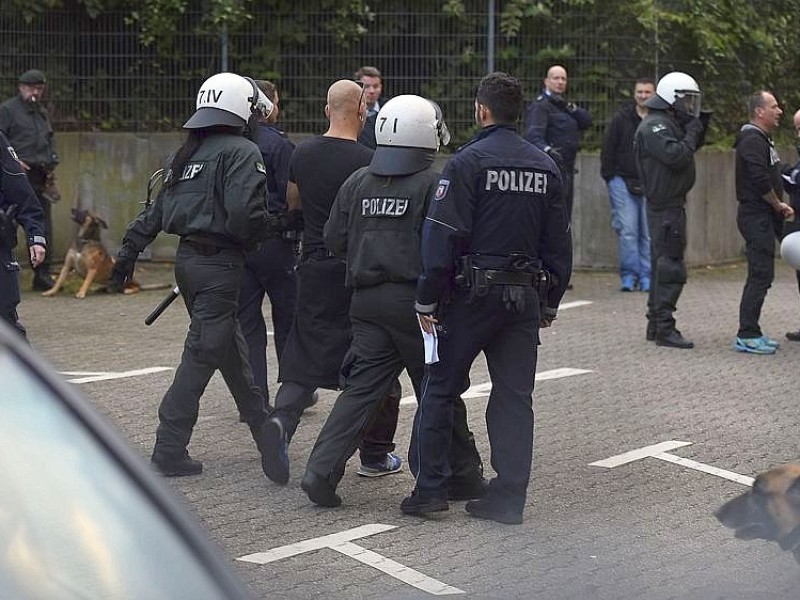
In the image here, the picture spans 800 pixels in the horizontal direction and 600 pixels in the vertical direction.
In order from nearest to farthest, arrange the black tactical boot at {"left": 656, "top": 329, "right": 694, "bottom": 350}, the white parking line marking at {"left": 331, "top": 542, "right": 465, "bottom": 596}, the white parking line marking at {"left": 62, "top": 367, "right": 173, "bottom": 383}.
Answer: the white parking line marking at {"left": 331, "top": 542, "right": 465, "bottom": 596}
the white parking line marking at {"left": 62, "top": 367, "right": 173, "bottom": 383}
the black tactical boot at {"left": 656, "top": 329, "right": 694, "bottom": 350}

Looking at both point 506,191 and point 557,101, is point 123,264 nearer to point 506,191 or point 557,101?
point 506,191

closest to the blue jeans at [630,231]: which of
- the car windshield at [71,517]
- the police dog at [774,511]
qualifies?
the police dog at [774,511]

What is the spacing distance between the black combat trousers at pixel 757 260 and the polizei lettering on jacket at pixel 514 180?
16.4ft

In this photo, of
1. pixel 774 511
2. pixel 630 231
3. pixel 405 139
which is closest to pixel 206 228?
pixel 405 139

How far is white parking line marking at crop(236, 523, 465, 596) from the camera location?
5406mm

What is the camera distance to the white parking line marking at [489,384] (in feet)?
29.7

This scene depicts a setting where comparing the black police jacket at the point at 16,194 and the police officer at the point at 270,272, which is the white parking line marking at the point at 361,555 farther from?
the black police jacket at the point at 16,194

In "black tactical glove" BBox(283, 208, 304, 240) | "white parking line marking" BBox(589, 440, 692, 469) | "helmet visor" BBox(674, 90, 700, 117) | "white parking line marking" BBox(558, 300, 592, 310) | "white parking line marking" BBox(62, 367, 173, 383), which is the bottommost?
"white parking line marking" BBox(558, 300, 592, 310)

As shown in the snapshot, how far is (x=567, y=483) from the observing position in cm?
699

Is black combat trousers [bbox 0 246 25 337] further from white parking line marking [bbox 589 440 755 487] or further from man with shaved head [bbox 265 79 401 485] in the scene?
white parking line marking [bbox 589 440 755 487]

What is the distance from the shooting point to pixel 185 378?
7.02 metres

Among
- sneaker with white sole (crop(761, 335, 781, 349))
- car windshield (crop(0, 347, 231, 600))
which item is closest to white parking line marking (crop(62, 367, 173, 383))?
sneaker with white sole (crop(761, 335, 781, 349))

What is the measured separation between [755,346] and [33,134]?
7.10m

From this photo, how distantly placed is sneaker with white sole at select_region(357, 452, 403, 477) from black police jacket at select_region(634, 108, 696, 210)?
14.5 ft
